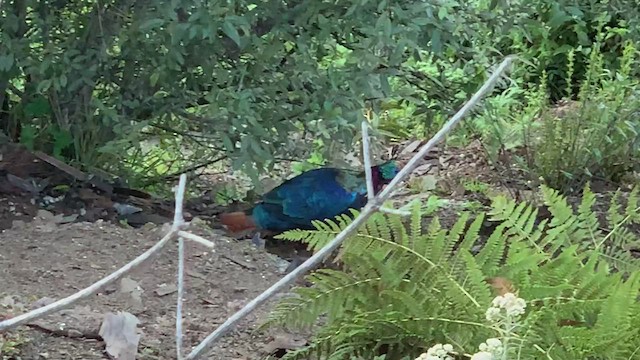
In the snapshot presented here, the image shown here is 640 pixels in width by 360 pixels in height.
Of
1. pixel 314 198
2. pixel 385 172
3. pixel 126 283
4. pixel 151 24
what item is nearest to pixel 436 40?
pixel 385 172

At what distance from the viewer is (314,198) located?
8.90ft

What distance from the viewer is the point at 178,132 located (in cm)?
298

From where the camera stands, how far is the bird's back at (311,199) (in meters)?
2.71

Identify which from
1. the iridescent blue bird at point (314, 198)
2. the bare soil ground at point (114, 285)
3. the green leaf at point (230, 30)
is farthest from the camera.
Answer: the iridescent blue bird at point (314, 198)

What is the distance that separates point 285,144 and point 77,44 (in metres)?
0.65

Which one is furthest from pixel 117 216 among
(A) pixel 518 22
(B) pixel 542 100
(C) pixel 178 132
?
(B) pixel 542 100

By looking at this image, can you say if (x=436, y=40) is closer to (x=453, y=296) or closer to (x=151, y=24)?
(x=151, y=24)

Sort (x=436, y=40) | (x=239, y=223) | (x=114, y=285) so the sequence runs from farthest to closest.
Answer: (x=239, y=223), (x=436, y=40), (x=114, y=285)

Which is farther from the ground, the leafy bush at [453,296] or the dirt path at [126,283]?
the leafy bush at [453,296]

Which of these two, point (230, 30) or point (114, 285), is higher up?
point (230, 30)

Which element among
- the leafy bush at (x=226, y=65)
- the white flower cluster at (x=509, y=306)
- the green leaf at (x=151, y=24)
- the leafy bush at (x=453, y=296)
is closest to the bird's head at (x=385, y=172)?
the leafy bush at (x=226, y=65)

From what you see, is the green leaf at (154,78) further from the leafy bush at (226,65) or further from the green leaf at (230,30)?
the green leaf at (230,30)

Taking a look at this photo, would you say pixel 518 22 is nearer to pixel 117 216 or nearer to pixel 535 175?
pixel 535 175

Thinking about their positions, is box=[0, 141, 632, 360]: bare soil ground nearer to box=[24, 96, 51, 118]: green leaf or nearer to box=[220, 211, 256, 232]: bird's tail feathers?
box=[220, 211, 256, 232]: bird's tail feathers
